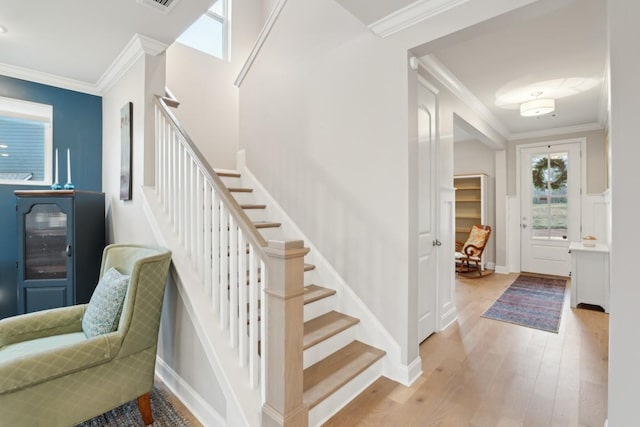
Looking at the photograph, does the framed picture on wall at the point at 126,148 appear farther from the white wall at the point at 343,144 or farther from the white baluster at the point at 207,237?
the white wall at the point at 343,144

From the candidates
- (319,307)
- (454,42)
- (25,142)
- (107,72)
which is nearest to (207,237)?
(319,307)

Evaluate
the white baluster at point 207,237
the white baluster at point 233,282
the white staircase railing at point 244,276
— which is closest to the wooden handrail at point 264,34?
the white staircase railing at point 244,276

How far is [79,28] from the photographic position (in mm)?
2141

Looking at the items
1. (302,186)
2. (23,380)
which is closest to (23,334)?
(23,380)

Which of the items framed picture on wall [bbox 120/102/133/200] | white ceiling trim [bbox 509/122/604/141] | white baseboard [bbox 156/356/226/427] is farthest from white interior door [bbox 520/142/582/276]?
framed picture on wall [bbox 120/102/133/200]

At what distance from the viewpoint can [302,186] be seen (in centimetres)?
291

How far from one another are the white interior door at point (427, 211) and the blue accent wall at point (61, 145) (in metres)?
3.30

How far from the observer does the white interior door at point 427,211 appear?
260 centimetres

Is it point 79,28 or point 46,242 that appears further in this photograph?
point 46,242

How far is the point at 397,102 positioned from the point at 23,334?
2840 millimetres

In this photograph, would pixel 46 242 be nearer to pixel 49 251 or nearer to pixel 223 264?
pixel 49 251

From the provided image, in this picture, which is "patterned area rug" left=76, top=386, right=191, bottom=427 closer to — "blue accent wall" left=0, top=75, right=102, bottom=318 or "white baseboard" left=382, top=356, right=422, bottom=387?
"white baseboard" left=382, top=356, right=422, bottom=387

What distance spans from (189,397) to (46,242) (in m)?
1.94

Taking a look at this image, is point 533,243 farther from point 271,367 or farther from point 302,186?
point 271,367
